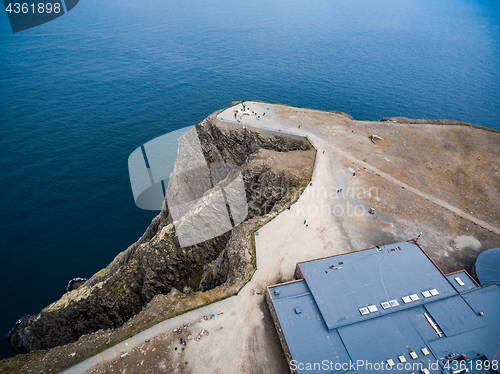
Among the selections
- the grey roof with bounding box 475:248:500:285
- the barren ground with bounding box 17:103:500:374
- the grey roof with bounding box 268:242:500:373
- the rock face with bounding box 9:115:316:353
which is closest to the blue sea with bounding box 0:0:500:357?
the rock face with bounding box 9:115:316:353

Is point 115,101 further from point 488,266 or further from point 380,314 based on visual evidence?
point 488,266

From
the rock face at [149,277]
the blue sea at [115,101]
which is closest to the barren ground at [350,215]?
the rock face at [149,277]

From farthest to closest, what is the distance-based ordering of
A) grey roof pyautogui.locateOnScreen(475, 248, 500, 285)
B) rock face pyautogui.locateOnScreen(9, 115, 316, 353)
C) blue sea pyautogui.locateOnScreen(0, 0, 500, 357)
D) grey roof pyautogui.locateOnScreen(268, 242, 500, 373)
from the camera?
blue sea pyautogui.locateOnScreen(0, 0, 500, 357) < rock face pyautogui.locateOnScreen(9, 115, 316, 353) < grey roof pyautogui.locateOnScreen(475, 248, 500, 285) < grey roof pyautogui.locateOnScreen(268, 242, 500, 373)

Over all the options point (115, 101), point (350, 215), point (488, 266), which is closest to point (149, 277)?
point (350, 215)

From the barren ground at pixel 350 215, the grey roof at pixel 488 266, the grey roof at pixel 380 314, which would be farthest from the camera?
the grey roof at pixel 488 266

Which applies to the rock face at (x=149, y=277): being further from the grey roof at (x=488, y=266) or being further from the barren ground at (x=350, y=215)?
the grey roof at (x=488, y=266)

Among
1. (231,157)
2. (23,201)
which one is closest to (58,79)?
(23,201)

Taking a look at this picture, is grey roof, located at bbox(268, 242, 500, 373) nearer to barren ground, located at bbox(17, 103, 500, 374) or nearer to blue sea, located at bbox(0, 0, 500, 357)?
barren ground, located at bbox(17, 103, 500, 374)
